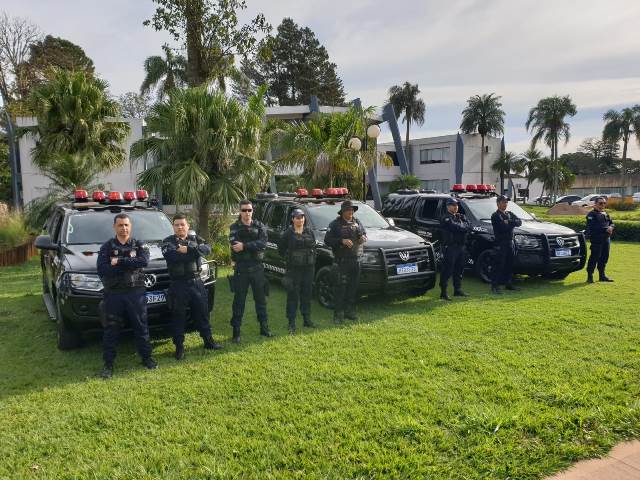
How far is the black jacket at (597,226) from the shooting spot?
9.14 metres

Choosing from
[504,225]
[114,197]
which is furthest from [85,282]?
[504,225]

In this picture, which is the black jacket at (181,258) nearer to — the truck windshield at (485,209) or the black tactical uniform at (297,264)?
the black tactical uniform at (297,264)

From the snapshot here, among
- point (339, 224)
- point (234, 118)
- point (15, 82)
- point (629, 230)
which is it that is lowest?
point (629, 230)

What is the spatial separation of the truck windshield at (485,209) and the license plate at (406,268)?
274cm

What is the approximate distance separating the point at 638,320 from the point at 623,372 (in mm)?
2187

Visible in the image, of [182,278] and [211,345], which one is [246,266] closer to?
[182,278]

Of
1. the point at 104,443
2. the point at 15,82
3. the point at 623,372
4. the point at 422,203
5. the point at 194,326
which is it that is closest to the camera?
the point at 104,443

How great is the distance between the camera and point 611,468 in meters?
3.07

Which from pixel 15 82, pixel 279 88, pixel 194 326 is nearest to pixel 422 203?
pixel 194 326

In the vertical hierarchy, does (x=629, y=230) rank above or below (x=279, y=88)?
below

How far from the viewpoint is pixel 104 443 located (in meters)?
3.40

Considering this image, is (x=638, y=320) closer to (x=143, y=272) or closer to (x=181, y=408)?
(x=181, y=408)

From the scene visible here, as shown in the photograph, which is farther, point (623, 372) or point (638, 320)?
point (638, 320)

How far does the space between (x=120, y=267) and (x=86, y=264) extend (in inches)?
36.7
